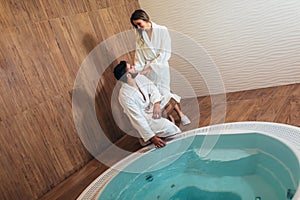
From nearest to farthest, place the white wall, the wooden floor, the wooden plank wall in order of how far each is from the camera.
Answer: the wooden plank wall → the wooden floor → the white wall

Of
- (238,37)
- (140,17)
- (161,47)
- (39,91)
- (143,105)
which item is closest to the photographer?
(39,91)

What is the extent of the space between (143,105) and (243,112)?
1.04 metres

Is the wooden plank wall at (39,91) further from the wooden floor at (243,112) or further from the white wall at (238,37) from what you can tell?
the white wall at (238,37)

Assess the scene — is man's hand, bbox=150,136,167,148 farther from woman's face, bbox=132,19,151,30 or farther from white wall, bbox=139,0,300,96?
white wall, bbox=139,0,300,96

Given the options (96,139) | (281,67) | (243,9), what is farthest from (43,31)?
(281,67)

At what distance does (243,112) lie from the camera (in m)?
2.97

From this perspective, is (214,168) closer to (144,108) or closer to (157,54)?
(144,108)

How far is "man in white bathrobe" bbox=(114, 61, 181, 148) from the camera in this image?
8.95 feet

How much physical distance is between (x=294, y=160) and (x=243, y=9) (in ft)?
6.56

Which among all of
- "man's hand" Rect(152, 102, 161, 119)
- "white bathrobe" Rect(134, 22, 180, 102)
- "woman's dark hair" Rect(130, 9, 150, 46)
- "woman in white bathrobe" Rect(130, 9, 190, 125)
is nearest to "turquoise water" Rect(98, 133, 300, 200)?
"man's hand" Rect(152, 102, 161, 119)

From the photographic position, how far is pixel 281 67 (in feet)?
11.0

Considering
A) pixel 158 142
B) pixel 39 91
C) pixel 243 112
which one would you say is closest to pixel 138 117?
pixel 158 142

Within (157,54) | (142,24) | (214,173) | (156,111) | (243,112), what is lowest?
(214,173)

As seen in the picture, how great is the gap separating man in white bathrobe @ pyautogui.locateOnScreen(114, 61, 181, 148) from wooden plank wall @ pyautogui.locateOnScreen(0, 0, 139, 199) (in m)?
0.59
